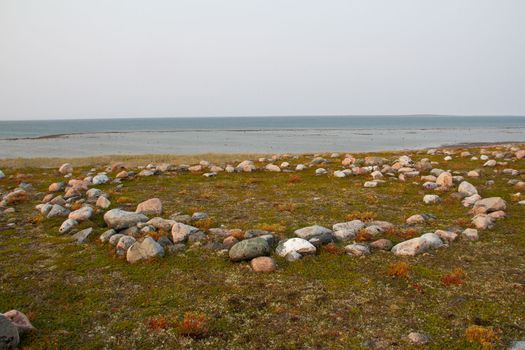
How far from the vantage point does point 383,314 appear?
376 inches

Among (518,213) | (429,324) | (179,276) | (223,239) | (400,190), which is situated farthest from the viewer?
(400,190)

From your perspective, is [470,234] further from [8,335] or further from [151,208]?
[8,335]

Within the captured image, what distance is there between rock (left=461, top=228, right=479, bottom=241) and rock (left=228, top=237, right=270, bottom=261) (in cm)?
769

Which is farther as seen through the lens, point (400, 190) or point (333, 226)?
point (400, 190)

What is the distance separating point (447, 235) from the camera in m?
14.3

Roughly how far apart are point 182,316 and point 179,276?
241 cm

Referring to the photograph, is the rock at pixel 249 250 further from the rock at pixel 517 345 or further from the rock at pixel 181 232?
the rock at pixel 517 345

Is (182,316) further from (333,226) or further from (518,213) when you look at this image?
(518,213)

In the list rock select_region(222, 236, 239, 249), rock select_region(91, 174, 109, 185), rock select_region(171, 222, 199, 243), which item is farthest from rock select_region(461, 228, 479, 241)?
rock select_region(91, 174, 109, 185)

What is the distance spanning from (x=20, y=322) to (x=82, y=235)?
7008 mm

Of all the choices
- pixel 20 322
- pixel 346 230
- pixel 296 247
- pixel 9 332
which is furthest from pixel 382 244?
pixel 9 332

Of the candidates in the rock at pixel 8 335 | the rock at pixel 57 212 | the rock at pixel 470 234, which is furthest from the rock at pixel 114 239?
the rock at pixel 470 234

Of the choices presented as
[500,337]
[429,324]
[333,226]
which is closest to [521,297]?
[500,337]

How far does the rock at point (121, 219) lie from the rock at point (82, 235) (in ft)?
2.96
